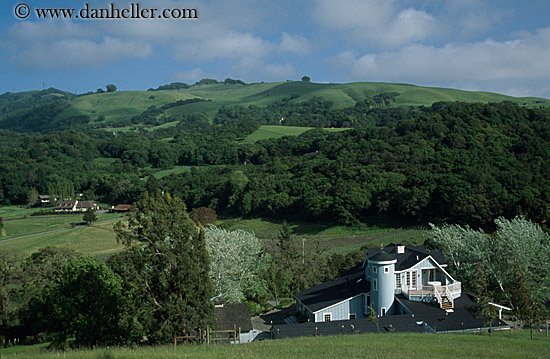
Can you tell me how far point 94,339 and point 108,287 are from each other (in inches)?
93.6

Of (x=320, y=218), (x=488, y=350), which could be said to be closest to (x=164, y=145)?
(x=320, y=218)

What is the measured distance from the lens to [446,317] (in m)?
24.9

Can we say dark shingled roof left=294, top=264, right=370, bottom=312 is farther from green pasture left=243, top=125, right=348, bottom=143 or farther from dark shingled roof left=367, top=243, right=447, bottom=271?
green pasture left=243, top=125, right=348, bottom=143

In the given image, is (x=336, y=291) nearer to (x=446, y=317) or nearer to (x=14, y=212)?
(x=446, y=317)

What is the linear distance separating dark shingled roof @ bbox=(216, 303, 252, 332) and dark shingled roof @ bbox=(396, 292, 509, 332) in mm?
8757

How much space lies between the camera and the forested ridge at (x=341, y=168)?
2426 inches

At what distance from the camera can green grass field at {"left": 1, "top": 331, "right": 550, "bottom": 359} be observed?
1543cm

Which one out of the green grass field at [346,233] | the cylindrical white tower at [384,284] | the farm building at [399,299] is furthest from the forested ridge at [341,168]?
the cylindrical white tower at [384,284]

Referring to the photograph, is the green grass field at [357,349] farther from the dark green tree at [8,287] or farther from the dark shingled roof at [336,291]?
the dark green tree at [8,287]

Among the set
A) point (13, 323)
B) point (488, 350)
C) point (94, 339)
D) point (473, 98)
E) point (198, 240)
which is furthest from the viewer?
point (473, 98)

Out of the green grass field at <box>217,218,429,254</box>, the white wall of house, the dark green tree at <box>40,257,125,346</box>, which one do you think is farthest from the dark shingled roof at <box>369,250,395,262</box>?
the green grass field at <box>217,218,429,254</box>

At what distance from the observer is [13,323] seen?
3011cm

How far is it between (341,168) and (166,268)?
220 ft

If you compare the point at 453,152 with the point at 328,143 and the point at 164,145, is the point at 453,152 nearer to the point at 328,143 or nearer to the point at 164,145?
the point at 328,143
